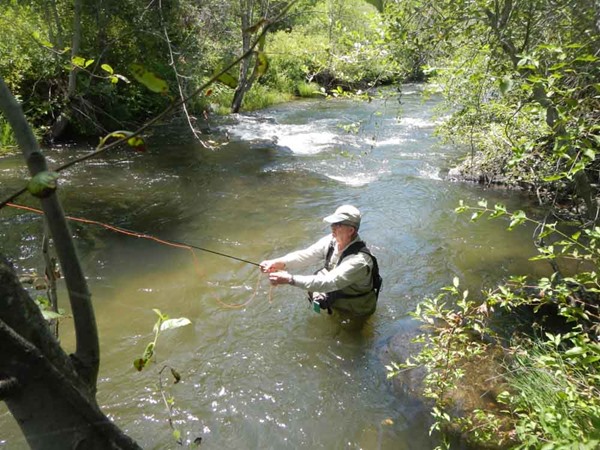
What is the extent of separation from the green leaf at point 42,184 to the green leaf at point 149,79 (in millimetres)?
286

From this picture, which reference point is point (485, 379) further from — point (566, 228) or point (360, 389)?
point (566, 228)

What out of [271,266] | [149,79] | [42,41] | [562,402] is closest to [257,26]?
[149,79]

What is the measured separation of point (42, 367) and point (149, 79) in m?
0.67

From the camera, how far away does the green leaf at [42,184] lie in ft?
2.66

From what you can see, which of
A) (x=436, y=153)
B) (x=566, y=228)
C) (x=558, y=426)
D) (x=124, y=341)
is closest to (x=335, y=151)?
(x=436, y=153)

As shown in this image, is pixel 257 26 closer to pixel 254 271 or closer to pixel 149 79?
pixel 149 79

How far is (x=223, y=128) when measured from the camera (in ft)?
53.7

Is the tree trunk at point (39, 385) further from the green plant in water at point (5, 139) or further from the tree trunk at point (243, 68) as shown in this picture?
the tree trunk at point (243, 68)

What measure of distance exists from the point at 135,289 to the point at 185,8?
1249 centimetres

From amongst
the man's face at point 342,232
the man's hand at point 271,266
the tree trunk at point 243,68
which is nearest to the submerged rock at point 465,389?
the man's face at point 342,232

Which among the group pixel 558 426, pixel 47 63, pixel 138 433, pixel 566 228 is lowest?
pixel 566 228

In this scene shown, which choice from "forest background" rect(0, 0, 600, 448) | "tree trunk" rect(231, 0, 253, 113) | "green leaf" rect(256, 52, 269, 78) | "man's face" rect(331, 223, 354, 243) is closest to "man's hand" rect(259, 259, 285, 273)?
"man's face" rect(331, 223, 354, 243)

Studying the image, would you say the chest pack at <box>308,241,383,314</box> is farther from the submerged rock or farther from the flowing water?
the submerged rock

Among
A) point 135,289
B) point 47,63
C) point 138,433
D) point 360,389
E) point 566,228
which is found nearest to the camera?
point 138,433
